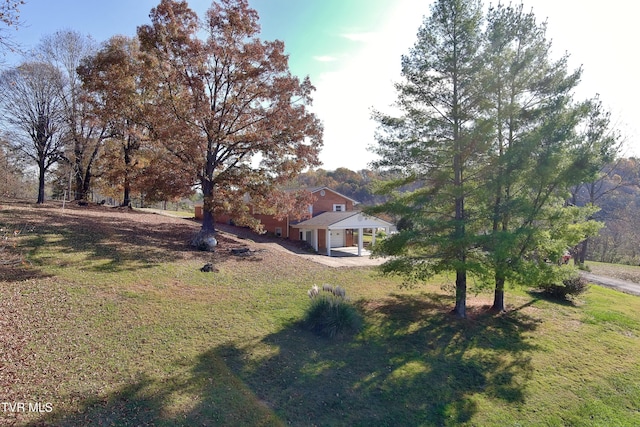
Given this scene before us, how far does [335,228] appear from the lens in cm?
2225

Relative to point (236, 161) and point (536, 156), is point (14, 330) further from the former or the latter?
point (536, 156)

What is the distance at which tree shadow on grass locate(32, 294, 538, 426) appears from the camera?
5.12 meters

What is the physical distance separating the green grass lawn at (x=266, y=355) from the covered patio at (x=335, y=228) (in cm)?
983

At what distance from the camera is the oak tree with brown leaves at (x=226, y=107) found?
1477cm

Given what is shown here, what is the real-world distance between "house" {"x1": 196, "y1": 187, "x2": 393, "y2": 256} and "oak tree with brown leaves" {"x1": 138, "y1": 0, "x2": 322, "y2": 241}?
553 cm

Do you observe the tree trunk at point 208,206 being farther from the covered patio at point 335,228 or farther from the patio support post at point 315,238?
the patio support post at point 315,238

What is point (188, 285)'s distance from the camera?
1055cm

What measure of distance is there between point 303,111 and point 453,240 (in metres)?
10.3

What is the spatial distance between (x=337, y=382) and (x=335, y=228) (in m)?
16.0
